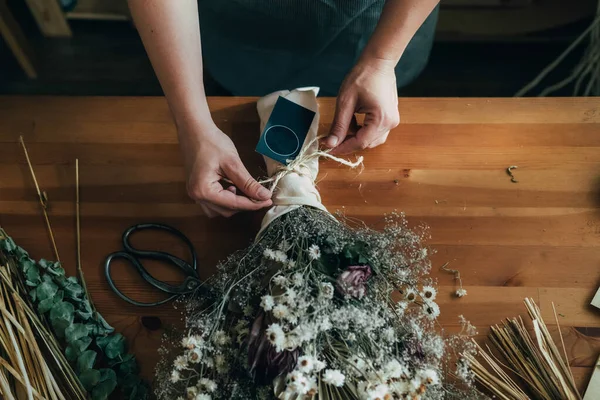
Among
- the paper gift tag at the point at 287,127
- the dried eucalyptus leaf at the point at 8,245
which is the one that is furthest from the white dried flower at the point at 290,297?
the dried eucalyptus leaf at the point at 8,245

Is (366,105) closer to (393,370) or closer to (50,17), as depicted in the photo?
(393,370)

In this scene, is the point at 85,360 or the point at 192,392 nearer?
the point at 192,392

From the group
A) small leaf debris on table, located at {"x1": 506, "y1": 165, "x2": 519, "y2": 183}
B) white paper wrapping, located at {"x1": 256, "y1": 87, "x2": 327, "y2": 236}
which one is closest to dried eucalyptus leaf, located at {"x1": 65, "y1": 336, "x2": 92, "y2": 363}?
white paper wrapping, located at {"x1": 256, "y1": 87, "x2": 327, "y2": 236}

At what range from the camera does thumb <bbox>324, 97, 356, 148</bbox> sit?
0.93m

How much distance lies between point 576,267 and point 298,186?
55cm

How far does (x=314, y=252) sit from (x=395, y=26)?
421 mm

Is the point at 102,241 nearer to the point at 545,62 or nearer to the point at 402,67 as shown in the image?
the point at 402,67

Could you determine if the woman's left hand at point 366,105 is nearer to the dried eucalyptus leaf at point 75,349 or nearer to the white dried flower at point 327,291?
the white dried flower at point 327,291

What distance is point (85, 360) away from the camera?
85 cm

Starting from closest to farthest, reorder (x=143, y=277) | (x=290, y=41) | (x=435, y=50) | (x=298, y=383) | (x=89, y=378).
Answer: (x=298, y=383)
(x=89, y=378)
(x=143, y=277)
(x=290, y=41)
(x=435, y=50)

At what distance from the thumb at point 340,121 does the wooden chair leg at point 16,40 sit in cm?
126

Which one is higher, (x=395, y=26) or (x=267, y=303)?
(x=395, y=26)

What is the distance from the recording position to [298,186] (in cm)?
90

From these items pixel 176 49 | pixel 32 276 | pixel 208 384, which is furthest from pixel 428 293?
pixel 32 276
